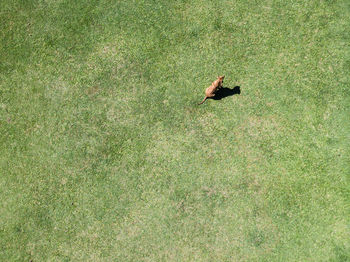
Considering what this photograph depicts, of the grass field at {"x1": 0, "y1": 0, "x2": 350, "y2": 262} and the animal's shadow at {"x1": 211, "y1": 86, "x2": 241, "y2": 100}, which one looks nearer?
the grass field at {"x1": 0, "y1": 0, "x2": 350, "y2": 262}

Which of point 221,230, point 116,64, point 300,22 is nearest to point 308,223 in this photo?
point 221,230

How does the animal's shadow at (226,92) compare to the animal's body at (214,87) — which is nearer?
the animal's body at (214,87)

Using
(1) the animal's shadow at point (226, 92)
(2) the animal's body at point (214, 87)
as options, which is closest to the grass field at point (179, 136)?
(1) the animal's shadow at point (226, 92)

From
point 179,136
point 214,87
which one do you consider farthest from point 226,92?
point 179,136

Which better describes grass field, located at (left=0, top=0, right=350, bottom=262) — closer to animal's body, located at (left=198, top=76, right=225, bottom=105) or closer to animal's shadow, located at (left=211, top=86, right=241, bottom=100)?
animal's shadow, located at (left=211, top=86, right=241, bottom=100)

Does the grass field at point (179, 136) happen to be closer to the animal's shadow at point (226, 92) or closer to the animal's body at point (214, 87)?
the animal's shadow at point (226, 92)

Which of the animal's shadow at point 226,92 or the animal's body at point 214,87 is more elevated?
the animal's body at point 214,87

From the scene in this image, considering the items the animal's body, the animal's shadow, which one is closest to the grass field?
the animal's shadow

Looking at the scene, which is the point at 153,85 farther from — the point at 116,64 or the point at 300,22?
the point at 300,22
